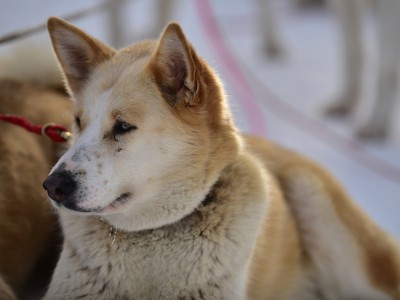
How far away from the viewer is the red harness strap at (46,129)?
7.04ft

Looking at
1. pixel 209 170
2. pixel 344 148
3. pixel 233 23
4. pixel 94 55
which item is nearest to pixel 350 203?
pixel 209 170

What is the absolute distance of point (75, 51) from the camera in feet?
6.54

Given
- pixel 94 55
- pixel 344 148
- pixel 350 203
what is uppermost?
pixel 94 55

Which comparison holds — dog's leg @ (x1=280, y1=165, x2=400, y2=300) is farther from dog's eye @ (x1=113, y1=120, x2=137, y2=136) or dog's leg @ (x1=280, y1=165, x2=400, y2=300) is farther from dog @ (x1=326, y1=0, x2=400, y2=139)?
dog @ (x1=326, y1=0, x2=400, y2=139)

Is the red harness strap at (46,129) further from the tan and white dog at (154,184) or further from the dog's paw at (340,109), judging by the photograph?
the dog's paw at (340,109)

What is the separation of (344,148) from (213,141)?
2.14 m

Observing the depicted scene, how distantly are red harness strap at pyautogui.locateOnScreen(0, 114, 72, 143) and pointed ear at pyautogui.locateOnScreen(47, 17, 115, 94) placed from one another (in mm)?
167

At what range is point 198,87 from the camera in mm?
1807

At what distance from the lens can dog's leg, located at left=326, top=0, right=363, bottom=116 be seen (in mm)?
4145

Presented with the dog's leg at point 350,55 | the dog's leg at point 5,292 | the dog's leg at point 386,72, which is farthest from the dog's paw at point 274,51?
the dog's leg at point 5,292

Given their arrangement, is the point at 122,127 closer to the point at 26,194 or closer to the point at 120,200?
the point at 120,200

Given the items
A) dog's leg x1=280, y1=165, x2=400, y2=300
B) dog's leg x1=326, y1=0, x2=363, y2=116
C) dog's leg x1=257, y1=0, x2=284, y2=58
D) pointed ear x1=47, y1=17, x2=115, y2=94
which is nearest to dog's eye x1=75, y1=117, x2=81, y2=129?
pointed ear x1=47, y1=17, x2=115, y2=94

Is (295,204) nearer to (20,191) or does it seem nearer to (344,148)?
(20,191)

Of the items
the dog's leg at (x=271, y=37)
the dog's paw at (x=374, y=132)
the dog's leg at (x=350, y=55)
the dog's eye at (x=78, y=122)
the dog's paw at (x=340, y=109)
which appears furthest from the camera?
the dog's leg at (x=271, y=37)
